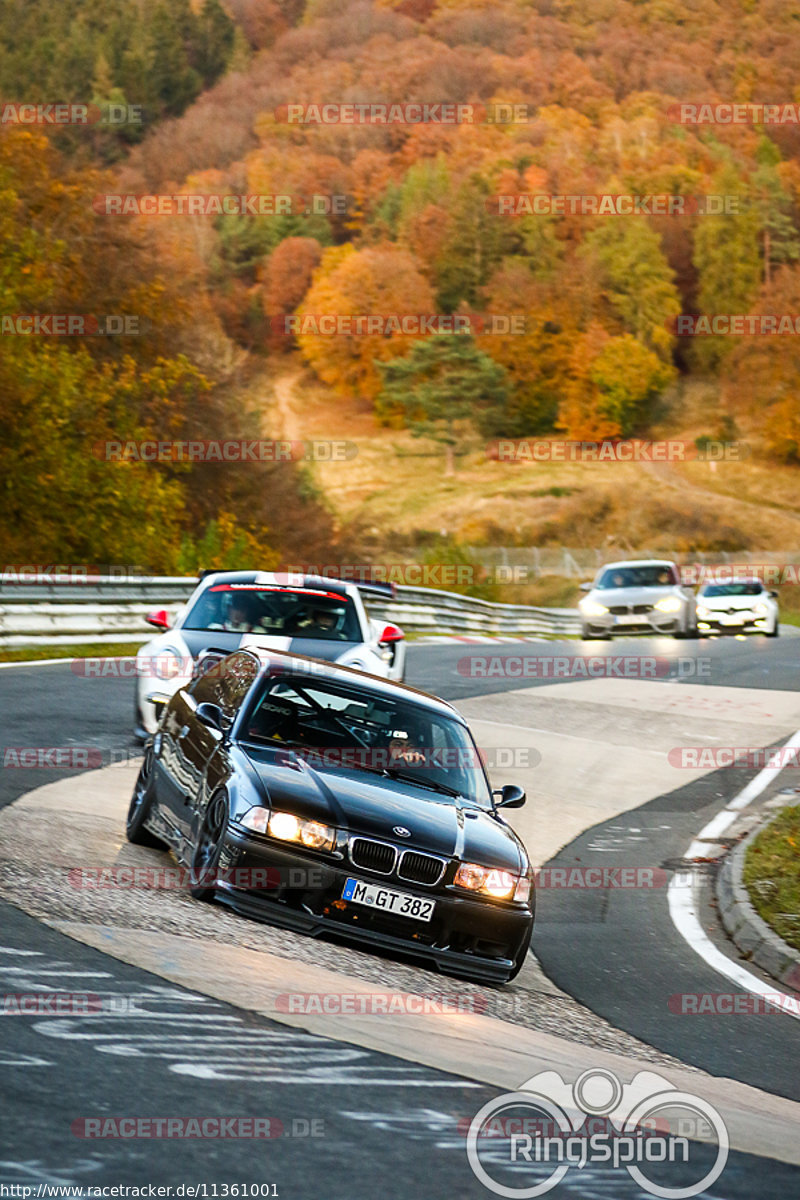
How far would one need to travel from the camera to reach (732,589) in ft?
106

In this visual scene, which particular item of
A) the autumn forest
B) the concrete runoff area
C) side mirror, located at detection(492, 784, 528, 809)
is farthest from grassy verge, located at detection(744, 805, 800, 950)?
the autumn forest

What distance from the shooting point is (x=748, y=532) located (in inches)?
3824

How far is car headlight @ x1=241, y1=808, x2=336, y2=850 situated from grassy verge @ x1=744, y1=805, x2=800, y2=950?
10.1 feet

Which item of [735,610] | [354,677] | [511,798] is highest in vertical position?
[354,677]

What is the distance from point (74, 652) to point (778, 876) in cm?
1249

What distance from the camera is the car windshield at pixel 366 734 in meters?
8.25

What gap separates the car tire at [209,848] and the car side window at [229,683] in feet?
2.63

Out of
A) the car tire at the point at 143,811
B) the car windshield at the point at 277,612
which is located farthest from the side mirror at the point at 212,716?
the car windshield at the point at 277,612

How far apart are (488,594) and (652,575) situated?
1318cm

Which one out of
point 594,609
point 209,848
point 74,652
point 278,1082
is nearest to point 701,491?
point 594,609

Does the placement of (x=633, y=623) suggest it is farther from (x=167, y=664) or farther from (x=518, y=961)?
(x=518, y=961)

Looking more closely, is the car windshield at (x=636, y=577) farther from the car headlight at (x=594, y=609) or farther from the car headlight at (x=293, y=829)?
the car headlight at (x=293, y=829)

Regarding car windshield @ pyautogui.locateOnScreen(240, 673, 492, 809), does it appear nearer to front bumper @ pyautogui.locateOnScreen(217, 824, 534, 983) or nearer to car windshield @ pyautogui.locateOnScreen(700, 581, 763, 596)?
front bumper @ pyautogui.locateOnScreen(217, 824, 534, 983)

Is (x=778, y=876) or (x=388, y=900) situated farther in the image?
(x=778, y=876)
